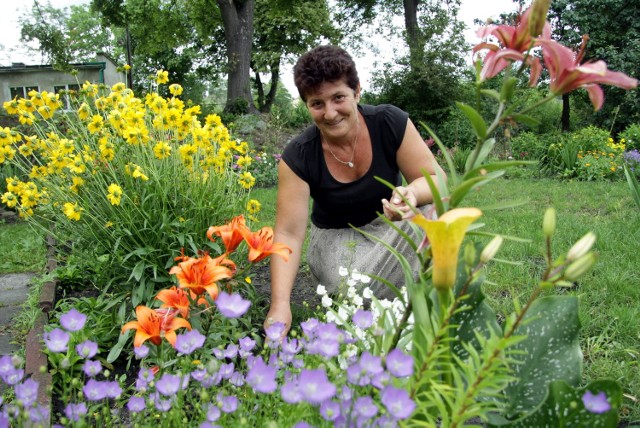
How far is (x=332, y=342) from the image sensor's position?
1025 mm

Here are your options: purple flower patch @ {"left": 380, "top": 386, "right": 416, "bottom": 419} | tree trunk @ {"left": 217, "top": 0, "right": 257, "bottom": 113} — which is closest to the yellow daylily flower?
purple flower patch @ {"left": 380, "top": 386, "right": 416, "bottom": 419}

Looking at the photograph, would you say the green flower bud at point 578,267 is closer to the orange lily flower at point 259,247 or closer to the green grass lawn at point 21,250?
the orange lily flower at point 259,247

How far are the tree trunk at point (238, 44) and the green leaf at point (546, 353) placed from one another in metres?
12.4

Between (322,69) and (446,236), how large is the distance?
1.56 meters

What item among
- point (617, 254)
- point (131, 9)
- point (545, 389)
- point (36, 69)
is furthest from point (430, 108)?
point (36, 69)

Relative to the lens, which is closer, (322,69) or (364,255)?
(322,69)

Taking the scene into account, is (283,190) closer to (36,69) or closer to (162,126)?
(162,126)

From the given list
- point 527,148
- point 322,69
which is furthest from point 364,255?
point 527,148

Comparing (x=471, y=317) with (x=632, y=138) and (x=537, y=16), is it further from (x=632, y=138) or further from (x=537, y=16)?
(x=632, y=138)

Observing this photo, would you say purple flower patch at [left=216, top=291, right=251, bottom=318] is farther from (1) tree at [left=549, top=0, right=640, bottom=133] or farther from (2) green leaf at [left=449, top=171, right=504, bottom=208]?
(1) tree at [left=549, top=0, right=640, bottom=133]

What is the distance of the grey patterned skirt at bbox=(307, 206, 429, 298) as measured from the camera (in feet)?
9.16

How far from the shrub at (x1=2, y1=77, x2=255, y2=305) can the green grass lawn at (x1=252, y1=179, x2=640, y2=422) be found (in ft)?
4.31

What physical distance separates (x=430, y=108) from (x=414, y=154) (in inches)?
508

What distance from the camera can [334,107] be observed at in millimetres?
2422
